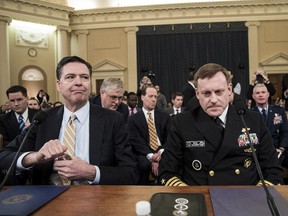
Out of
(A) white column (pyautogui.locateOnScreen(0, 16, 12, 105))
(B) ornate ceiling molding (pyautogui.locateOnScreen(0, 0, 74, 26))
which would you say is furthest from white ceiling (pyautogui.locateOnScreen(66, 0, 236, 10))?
(A) white column (pyautogui.locateOnScreen(0, 16, 12, 105))

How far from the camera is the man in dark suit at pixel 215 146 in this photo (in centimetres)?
178

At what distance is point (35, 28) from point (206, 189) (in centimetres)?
1311

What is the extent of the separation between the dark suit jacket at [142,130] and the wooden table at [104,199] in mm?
2190

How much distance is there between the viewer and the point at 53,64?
13797 mm

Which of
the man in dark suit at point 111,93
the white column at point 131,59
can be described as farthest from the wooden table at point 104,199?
the white column at point 131,59

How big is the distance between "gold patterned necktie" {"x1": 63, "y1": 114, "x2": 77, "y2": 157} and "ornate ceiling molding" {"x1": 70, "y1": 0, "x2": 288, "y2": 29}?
1223cm

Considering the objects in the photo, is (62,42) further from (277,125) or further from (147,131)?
(277,125)

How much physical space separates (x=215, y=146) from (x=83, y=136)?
0.77 meters

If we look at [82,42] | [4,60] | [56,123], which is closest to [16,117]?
[56,123]

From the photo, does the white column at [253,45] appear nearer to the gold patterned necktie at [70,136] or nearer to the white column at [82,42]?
the white column at [82,42]

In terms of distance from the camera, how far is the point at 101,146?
6.34 ft

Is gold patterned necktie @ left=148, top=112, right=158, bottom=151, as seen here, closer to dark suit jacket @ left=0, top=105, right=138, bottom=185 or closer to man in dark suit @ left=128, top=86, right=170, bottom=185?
man in dark suit @ left=128, top=86, right=170, bottom=185

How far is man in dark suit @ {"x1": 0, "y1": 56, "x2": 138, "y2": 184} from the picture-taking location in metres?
1.83

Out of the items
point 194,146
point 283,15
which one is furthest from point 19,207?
point 283,15
